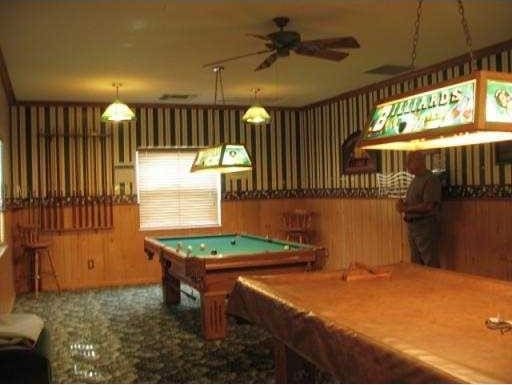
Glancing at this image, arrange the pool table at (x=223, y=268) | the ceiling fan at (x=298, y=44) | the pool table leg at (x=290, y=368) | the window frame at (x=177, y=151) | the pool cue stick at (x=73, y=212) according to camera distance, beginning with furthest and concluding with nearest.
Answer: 1. the window frame at (x=177, y=151)
2. the pool cue stick at (x=73, y=212)
3. the pool table at (x=223, y=268)
4. the ceiling fan at (x=298, y=44)
5. the pool table leg at (x=290, y=368)

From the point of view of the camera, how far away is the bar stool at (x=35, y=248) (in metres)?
7.37

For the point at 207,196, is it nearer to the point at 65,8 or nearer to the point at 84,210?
the point at 84,210

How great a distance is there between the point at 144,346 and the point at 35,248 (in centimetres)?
319

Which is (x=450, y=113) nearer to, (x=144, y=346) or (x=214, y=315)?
(x=214, y=315)

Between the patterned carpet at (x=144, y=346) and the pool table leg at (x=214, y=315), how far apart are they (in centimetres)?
9

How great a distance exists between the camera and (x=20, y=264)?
309 inches

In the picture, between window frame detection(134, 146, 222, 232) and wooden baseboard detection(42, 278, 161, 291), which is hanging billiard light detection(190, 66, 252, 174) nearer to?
window frame detection(134, 146, 222, 232)

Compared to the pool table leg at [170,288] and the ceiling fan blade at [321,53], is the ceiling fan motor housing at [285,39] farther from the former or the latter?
the pool table leg at [170,288]

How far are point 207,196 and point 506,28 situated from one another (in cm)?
525

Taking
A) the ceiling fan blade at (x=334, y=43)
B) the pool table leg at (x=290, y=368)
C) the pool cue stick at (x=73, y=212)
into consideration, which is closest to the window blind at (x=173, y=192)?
the pool cue stick at (x=73, y=212)

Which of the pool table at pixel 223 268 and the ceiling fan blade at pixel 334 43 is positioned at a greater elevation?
the ceiling fan blade at pixel 334 43

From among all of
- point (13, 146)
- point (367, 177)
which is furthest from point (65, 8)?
point (367, 177)

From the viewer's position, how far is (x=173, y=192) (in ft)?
28.9

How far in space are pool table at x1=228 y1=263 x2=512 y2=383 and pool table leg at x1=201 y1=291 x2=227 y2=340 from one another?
1.34 m
